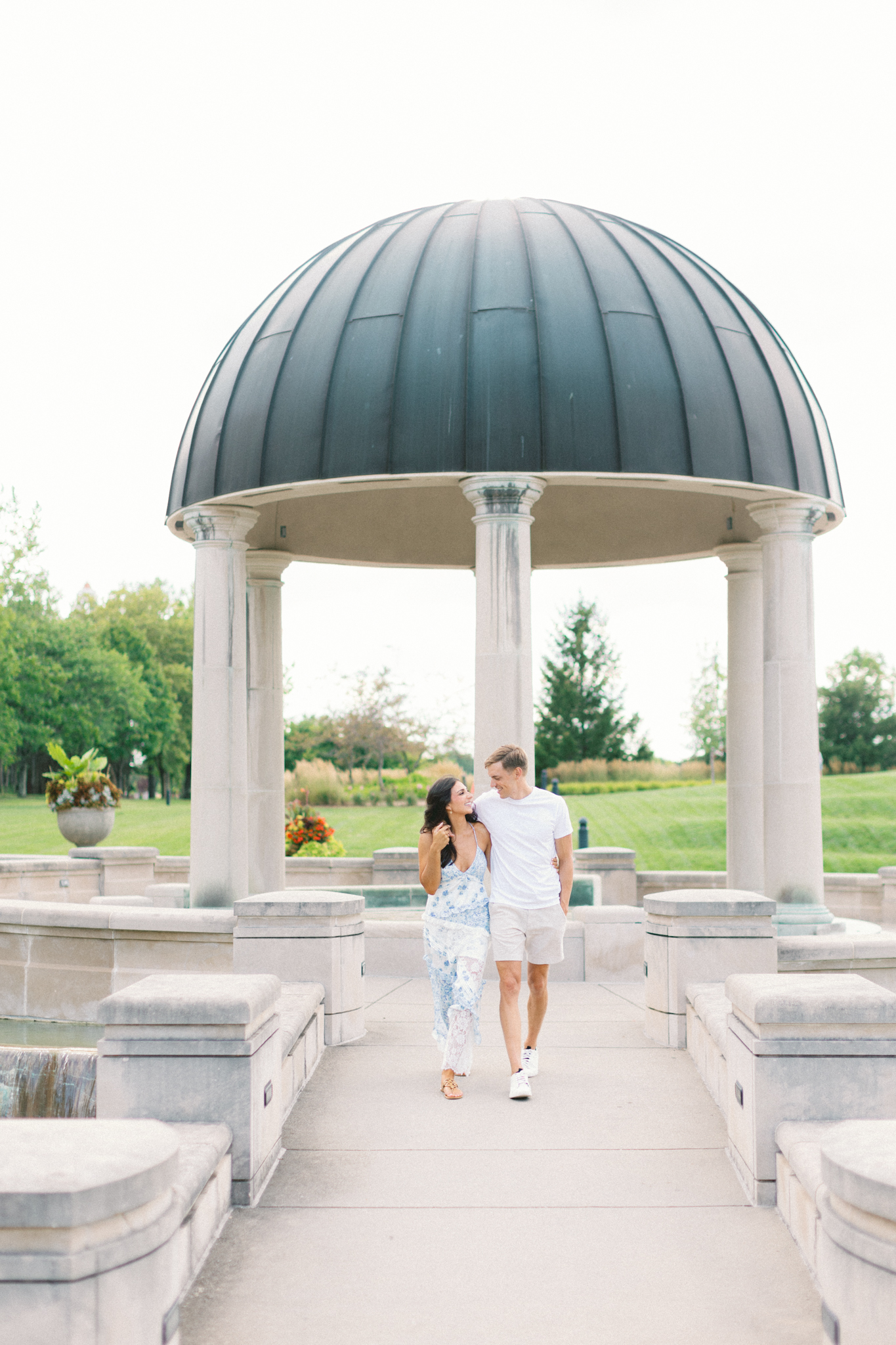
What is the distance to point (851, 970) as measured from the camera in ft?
38.4

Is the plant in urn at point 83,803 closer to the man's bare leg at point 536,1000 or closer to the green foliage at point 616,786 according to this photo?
the man's bare leg at point 536,1000

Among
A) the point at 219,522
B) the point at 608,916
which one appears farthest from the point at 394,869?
the point at 219,522

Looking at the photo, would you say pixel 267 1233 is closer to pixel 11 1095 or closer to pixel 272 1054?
pixel 272 1054

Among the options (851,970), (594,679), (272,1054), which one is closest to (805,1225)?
(272,1054)

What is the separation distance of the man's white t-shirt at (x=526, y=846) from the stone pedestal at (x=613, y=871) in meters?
11.3

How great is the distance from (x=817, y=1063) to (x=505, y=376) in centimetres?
818

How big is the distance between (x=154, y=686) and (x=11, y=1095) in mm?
73138

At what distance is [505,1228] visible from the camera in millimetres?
5785

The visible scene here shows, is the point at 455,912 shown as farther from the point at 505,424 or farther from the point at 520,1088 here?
the point at 505,424

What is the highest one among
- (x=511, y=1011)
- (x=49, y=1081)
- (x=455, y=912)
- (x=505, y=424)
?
(x=505, y=424)

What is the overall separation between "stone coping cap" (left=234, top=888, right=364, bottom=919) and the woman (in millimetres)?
1294

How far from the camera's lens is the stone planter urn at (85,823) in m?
24.2

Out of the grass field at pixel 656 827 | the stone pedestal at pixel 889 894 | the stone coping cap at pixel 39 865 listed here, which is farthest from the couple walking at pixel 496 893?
the grass field at pixel 656 827

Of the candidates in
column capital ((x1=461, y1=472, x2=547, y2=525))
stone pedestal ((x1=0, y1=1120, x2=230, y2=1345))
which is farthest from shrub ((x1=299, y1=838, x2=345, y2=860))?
stone pedestal ((x1=0, y1=1120, x2=230, y2=1345))
